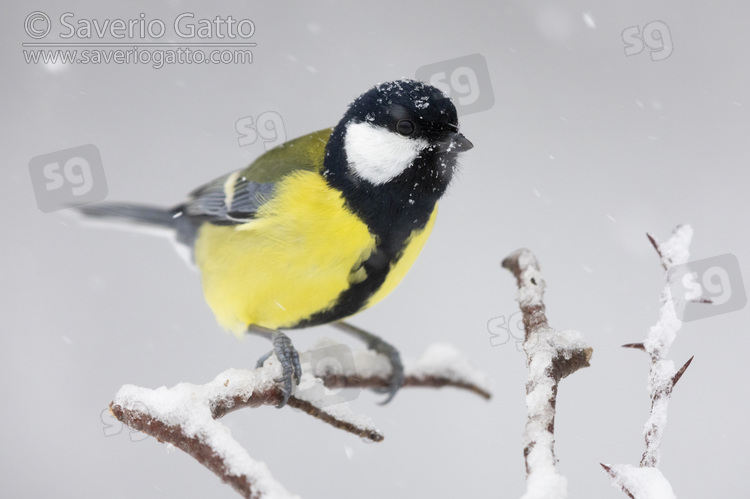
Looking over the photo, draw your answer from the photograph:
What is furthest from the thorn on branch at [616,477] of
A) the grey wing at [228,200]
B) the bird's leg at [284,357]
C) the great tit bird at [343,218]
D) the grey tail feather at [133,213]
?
the grey tail feather at [133,213]

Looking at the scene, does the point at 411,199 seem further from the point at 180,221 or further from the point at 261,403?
the point at 180,221

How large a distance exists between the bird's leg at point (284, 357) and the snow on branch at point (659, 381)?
70cm

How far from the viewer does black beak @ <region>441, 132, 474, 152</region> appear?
1.82 m

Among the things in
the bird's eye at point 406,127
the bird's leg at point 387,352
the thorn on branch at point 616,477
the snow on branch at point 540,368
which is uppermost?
the bird's eye at point 406,127

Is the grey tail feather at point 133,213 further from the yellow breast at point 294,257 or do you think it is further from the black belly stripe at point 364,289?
the black belly stripe at point 364,289

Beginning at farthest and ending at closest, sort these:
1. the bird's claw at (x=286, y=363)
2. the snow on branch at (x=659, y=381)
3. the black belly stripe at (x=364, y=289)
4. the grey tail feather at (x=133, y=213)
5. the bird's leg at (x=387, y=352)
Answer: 1. the grey tail feather at (x=133, y=213)
2. the bird's leg at (x=387, y=352)
3. the black belly stripe at (x=364, y=289)
4. the bird's claw at (x=286, y=363)
5. the snow on branch at (x=659, y=381)

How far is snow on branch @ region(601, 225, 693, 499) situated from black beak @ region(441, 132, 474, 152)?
786 mm

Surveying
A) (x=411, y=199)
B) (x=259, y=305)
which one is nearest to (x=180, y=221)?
(x=259, y=305)

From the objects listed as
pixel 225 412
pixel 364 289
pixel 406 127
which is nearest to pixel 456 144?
pixel 406 127

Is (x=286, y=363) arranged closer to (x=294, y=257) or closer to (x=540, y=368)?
(x=294, y=257)

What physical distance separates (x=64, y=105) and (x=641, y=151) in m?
3.23

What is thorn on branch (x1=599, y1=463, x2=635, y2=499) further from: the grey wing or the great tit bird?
the grey wing

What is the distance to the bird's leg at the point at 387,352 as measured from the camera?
210 cm

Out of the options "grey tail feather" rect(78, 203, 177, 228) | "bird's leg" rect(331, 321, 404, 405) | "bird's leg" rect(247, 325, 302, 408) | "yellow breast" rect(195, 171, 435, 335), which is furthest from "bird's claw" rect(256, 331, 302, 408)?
"grey tail feather" rect(78, 203, 177, 228)
